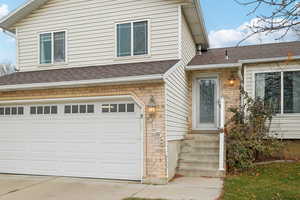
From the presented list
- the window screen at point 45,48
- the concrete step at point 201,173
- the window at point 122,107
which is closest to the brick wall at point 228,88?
the concrete step at point 201,173

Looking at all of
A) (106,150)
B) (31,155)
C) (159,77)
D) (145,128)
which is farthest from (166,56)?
(31,155)

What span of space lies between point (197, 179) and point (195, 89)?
4201mm

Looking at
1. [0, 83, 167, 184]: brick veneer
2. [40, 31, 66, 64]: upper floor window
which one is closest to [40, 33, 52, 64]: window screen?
[40, 31, 66, 64]: upper floor window

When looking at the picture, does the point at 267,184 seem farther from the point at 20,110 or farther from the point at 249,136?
the point at 20,110

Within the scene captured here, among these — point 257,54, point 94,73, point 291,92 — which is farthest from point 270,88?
point 94,73

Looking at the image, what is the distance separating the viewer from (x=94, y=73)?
874 cm

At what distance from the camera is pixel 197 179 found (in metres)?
7.84

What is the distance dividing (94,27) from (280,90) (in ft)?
23.4

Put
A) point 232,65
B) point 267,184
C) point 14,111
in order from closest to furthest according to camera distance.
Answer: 1. point 267,184
2. point 14,111
3. point 232,65

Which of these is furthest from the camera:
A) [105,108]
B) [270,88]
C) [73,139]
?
[270,88]

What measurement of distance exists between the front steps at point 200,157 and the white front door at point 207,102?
1104 millimetres

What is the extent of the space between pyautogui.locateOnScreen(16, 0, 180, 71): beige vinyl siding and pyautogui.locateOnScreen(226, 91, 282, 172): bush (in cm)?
306

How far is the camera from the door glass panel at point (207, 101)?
10.9 metres

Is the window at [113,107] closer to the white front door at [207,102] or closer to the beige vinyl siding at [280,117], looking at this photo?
the white front door at [207,102]
